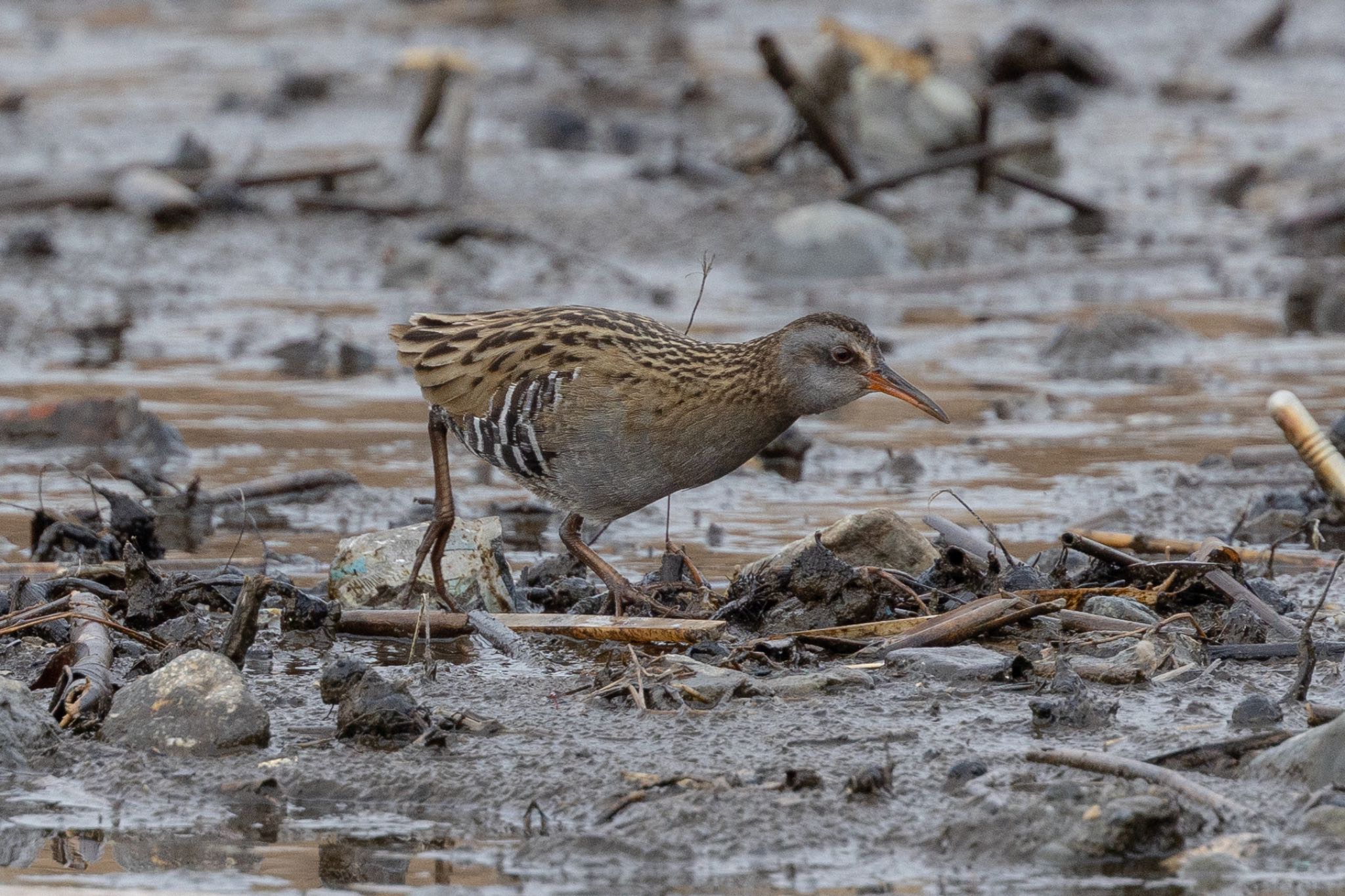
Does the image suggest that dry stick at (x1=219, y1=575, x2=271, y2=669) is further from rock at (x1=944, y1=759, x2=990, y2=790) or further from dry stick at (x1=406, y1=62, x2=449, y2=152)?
dry stick at (x1=406, y1=62, x2=449, y2=152)

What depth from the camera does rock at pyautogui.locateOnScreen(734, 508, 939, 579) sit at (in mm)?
6223

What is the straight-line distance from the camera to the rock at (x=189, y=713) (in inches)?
193

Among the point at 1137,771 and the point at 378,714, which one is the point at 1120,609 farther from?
the point at 378,714

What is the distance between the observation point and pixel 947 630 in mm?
5492

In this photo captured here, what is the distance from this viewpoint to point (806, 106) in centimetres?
1216

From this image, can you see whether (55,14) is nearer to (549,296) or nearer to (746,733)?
(549,296)

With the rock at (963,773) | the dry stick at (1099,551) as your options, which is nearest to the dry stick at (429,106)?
the dry stick at (1099,551)

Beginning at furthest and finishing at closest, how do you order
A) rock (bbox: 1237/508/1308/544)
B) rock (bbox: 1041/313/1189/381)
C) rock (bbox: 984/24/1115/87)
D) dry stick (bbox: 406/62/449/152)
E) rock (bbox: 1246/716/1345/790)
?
rock (bbox: 984/24/1115/87)
dry stick (bbox: 406/62/449/152)
rock (bbox: 1041/313/1189/381)
rock (bbox: 1237/508/1308/544)
rock (bbox: 1246/716/1345/790)

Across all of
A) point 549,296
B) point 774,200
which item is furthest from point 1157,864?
point 774,200

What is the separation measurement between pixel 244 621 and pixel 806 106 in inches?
297

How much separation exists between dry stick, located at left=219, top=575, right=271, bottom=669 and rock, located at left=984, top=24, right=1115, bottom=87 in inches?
545

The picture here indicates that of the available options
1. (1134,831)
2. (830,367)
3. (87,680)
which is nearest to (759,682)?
(830,367)

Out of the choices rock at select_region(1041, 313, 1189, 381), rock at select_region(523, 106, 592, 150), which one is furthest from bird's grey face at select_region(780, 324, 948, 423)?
rock at select_region(523, 106, 592, 150)

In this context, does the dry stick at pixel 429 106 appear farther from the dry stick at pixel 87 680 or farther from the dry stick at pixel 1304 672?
the dry stick at pixel 1304 672
